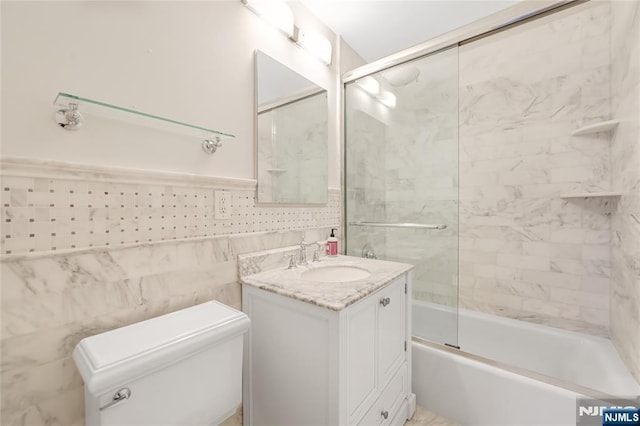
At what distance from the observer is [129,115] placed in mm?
906

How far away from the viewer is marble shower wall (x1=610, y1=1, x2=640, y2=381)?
3.86 ft

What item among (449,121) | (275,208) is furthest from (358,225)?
(449,121)

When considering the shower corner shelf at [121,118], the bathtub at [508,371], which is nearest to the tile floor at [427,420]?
the bathtub at [508,371]

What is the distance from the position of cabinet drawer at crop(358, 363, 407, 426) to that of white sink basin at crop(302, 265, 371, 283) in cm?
53

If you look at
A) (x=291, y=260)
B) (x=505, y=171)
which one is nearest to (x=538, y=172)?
(x=505, y=171)

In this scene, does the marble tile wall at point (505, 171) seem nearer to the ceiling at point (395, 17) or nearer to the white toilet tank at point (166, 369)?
the ceiling at point (395, 17)

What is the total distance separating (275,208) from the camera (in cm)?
145

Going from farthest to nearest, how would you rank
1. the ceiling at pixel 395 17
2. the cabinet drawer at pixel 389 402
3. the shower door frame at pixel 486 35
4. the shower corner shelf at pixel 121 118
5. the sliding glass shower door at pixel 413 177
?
the sliding glass shower door at pixel 413 177 < the ceiling at pixel 395 17 < the shower door frame at pixel 486 35 < the cabinet drawer at pixel 389 402 < the shower corner shelf at pixel 121 118

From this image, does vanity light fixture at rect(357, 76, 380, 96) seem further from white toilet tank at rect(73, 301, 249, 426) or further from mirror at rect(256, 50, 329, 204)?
white toilet tank at rect(73, 301, 249, 426)

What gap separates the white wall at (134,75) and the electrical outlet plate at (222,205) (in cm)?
11

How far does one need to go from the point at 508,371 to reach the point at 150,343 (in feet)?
5.21

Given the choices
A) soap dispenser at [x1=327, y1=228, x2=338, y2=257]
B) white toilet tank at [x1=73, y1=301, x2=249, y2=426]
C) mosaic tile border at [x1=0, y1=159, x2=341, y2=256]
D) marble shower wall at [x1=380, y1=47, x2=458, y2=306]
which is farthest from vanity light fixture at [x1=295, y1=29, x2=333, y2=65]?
white toilet tank at [x1=73, y1=301, x2=249, y2=426]

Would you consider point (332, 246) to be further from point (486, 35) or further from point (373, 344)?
point (486, 35)

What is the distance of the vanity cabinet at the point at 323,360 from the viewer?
94cm
